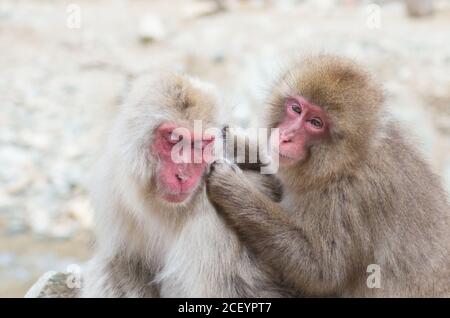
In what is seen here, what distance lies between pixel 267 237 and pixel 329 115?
0.83 meters

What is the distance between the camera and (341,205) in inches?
183

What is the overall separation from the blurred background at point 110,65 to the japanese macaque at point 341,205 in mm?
5485

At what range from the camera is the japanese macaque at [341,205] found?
4590 millimetres

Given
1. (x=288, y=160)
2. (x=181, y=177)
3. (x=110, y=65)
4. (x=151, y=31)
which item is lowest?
(x=181, y=177)

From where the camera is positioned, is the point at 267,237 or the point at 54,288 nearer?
the point at 267,237

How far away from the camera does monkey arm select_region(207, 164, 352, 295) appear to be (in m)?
4.54

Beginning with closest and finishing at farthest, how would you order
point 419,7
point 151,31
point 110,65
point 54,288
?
point 54,288 → point 110,65 → point 419,7 → point 151,31

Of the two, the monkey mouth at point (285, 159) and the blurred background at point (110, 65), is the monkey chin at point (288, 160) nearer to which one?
the monkey mouth at point (285, 159)

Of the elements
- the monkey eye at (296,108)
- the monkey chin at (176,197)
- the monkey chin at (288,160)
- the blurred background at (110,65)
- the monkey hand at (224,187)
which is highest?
the blurred background at (110,65)

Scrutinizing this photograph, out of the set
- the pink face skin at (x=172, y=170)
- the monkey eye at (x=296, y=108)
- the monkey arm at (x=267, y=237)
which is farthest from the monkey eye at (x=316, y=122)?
the pink face skin at (x=172, y=170)

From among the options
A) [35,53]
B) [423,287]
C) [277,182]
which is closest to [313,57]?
[277,182]

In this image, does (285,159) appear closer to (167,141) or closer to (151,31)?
(167,141)

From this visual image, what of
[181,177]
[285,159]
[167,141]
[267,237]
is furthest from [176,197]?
[285,159]

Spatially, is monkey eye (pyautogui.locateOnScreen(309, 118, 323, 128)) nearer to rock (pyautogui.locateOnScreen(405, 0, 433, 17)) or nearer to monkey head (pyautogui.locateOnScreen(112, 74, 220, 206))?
monkey head (pyautogui.locateOnScreen(112, 74, 220, 206))
